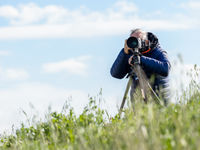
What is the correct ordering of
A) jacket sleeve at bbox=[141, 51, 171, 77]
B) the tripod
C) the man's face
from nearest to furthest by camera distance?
the tripod
jacket sleeve at bbox=[141, 51, 171, 77]
the man's face

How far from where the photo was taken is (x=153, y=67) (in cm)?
602

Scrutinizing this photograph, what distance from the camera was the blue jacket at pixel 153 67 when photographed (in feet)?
19.7

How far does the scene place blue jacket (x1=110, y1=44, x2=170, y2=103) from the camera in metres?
6.02

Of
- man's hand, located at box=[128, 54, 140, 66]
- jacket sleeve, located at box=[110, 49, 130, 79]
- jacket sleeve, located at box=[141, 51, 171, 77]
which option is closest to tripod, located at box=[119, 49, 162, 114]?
man's hand, located at box=[128, 54, 140, 66]

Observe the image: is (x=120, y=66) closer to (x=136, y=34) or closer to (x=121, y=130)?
(x=136, y=34)

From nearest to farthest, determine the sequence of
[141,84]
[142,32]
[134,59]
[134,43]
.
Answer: [141,84] → [134,59] → [134,43] → [142,32]

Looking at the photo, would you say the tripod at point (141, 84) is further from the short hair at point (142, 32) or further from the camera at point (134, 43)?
the short hair at point (142, 32)

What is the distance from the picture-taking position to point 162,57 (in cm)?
628

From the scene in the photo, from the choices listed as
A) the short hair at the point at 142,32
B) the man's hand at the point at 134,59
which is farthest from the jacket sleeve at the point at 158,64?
the short hair at the point at 142,32

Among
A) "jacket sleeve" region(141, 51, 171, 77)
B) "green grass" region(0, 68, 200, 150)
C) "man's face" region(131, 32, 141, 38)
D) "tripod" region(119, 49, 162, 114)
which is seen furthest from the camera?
"man's face" region(131, 32, 141, 38)

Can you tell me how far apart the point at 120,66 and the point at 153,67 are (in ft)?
1.89

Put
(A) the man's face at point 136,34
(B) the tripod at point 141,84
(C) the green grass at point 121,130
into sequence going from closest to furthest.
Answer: (C) the green grass at point 121,130, (B) the tripod at point 141,84, (A) the man's face at point 136,34

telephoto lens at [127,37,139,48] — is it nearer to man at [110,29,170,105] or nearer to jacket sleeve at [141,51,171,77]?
man at [110,29,170,105]

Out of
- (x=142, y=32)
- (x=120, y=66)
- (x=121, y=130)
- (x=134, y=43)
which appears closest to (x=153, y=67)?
(x=134, y=43)
